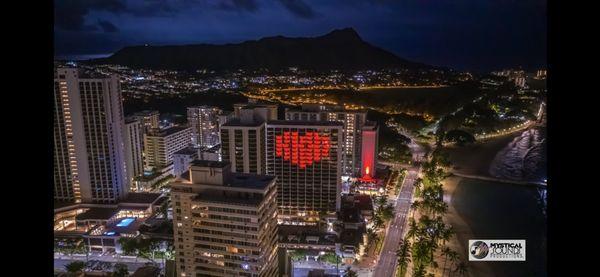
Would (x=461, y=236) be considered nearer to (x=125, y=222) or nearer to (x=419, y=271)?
(x=419, y=271)

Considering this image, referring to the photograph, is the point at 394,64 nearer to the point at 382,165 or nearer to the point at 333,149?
the point at 382,165

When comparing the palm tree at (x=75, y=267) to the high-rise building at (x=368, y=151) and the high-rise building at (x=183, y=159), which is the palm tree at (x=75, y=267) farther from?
the high-rise building at (x=368, y=151)

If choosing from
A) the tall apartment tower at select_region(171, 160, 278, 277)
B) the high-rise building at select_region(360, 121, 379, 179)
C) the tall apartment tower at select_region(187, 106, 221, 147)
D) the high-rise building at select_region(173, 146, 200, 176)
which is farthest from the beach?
the tall apartment tower at select_region(187, 106, 221, 147)

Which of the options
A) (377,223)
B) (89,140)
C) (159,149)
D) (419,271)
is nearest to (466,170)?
(377,223)

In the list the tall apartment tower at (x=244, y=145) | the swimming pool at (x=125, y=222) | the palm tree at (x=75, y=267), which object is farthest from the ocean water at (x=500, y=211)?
the swimming pool at (x=125, y=222)

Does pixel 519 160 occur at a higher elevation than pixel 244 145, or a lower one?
lower
